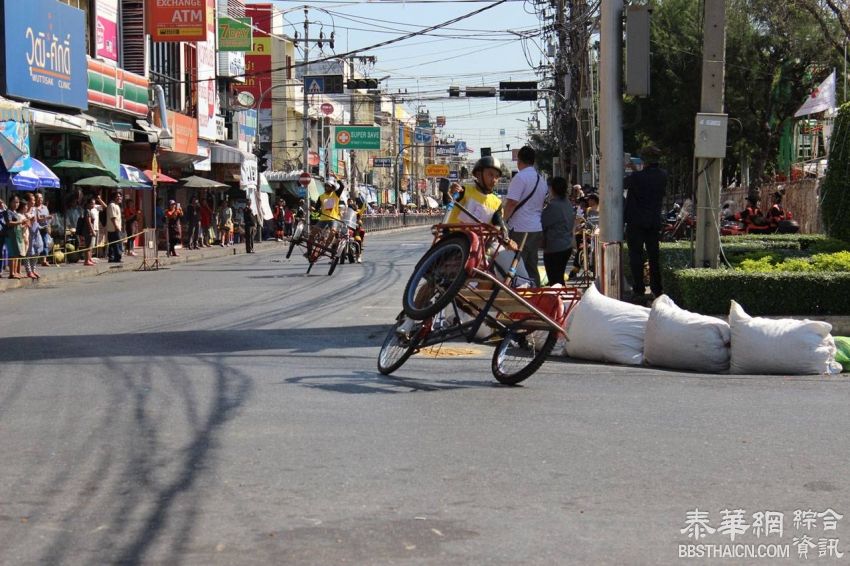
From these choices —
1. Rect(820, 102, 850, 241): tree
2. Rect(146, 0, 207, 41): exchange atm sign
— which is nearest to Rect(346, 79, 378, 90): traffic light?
Rect(146, 0, 207, 41): exchange atm sign

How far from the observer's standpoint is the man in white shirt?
14000 millimetres

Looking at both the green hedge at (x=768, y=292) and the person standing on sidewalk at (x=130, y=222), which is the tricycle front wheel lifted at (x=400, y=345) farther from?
the person standing on sidewalk at (x=130, y=222)

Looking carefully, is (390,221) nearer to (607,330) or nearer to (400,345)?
(607,330)

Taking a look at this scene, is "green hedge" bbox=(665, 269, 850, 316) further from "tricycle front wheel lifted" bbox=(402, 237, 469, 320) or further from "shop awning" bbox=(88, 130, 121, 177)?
"shop awning" bbox=(88, 130, 121, 177)

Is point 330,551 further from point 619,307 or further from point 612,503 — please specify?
point 619,307

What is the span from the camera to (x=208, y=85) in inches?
2028

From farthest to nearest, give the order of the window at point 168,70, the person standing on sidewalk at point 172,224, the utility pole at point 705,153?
the window at point 168,70
the person standing on sidewalk at point 172,224
the utility pole at point 705,153

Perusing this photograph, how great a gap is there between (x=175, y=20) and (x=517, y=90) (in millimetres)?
23291

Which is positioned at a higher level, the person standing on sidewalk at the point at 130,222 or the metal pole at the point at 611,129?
the metal pole at the point at 611,129

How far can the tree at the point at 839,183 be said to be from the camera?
56.9ft

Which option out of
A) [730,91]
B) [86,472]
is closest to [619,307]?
[86,472]

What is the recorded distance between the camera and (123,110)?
3916cm

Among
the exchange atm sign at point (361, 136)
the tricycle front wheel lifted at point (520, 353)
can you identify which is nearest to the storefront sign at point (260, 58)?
the exchange atm sign at point (361, 136)

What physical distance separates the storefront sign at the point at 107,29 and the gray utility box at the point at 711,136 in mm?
27120
